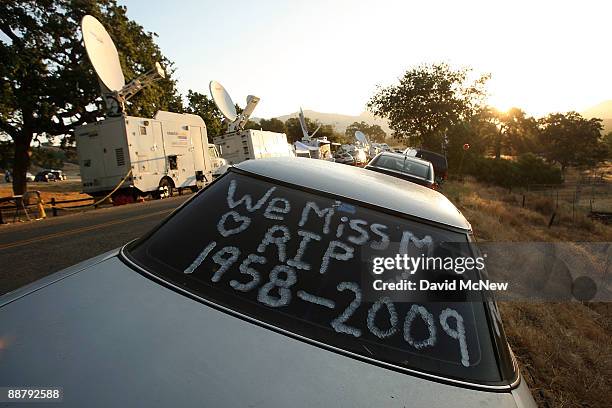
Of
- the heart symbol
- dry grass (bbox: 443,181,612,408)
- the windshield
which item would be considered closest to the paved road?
the heart symbol

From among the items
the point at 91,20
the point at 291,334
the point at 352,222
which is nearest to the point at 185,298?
the point at 291,334

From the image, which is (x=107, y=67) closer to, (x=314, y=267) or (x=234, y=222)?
(x=234, y=222)

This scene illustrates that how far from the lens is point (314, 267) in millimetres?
1778

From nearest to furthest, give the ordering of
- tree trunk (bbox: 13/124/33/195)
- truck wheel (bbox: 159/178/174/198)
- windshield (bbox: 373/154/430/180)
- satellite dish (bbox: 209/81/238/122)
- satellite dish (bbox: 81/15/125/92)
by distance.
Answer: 1. windshield (bbox: 373/154/430/180)
2. satellite dish (bbox: 81/15/125/92)
3. truck wheel (bbox: 159/178/174/198)
4. tree trunk (bbox: 13/124/33/195)
5. satellite dish (bbox: 209/81/238/122)

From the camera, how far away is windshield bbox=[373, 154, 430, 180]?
986 cm

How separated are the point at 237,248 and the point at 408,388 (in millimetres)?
1059

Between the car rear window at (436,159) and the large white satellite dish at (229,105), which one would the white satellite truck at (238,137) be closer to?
the large white satellite dish at (229,105)

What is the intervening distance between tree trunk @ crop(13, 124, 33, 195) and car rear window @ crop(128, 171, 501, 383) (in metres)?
24.3

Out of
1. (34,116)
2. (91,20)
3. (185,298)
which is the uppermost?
(91,20)

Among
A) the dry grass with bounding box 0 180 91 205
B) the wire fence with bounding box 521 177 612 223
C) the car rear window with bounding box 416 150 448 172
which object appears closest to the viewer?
the car rear window with bounding box 416 150 448 172

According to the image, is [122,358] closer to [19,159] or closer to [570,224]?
[19,159]

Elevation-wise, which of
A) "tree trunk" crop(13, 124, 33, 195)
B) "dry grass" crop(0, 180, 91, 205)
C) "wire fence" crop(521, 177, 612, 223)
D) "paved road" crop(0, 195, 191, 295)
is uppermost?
"tree trunk" crop(13, 124, 33, 195)

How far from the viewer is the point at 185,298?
5.17 ft

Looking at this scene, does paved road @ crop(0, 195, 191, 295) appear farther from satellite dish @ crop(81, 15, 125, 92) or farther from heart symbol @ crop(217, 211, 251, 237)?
satellite dish @ crop(81, 15, 125, 92)
